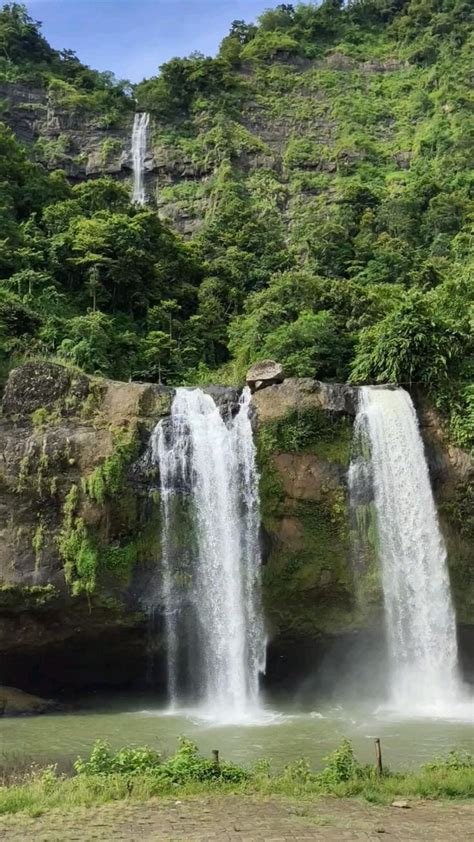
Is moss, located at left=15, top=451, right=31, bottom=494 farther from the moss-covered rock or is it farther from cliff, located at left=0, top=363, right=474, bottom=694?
the moss-covered rock

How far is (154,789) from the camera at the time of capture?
8.84 m

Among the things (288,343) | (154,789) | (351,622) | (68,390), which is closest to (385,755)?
(154,789)

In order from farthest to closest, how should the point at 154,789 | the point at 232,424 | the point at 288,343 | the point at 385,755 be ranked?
the point at 288,343 < the point at 232,424 < the point at 385,755 < the point at 154,789

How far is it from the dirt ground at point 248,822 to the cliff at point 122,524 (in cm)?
953

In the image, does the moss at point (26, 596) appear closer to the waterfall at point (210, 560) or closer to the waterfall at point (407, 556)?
the waterfall at point (210, 560)

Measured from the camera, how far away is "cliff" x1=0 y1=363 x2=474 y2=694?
695 inches

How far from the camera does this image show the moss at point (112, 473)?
18.0 metres

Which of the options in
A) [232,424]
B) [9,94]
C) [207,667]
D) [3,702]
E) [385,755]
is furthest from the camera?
[9,94]

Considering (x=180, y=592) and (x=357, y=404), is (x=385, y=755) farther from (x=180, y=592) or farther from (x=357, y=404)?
(x=357, y=404)

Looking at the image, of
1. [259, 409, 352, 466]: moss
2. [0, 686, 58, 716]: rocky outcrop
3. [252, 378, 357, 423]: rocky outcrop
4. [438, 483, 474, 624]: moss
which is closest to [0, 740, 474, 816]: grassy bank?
[0, 686, 58, 716]: rocky outcrop

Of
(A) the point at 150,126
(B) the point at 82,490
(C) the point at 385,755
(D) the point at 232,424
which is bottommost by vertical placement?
(C) the point at 385,755

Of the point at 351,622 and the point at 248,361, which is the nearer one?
the point at 351,622

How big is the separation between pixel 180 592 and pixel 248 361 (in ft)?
39.4

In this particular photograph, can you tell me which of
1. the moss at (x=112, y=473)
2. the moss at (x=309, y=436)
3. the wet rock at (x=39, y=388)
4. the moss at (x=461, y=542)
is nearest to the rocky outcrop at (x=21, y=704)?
the moss at (x=112, y=473)
